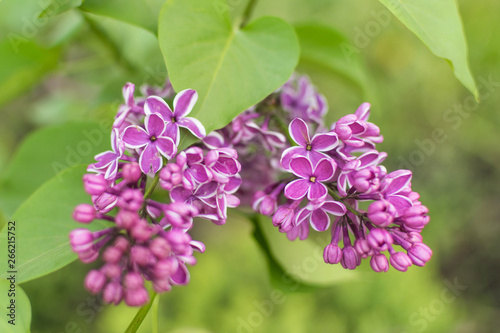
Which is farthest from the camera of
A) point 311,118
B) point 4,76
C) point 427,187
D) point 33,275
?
point 427,187

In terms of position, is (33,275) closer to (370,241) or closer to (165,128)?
(165,128)

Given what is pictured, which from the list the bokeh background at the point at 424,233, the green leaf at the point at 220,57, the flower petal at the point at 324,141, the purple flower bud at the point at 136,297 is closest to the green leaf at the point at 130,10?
the green leaf at the point at 220,57

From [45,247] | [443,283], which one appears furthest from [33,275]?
[443,283]

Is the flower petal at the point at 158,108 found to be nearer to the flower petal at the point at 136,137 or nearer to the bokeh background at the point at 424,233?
the flower petal at the point at 136,137

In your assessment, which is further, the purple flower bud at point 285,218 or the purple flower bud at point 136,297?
the purple flower bud at point 285,218

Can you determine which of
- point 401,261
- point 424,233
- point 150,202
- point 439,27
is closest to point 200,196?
point 150,202

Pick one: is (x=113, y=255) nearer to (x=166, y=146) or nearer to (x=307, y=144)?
(x=166, y=146)
